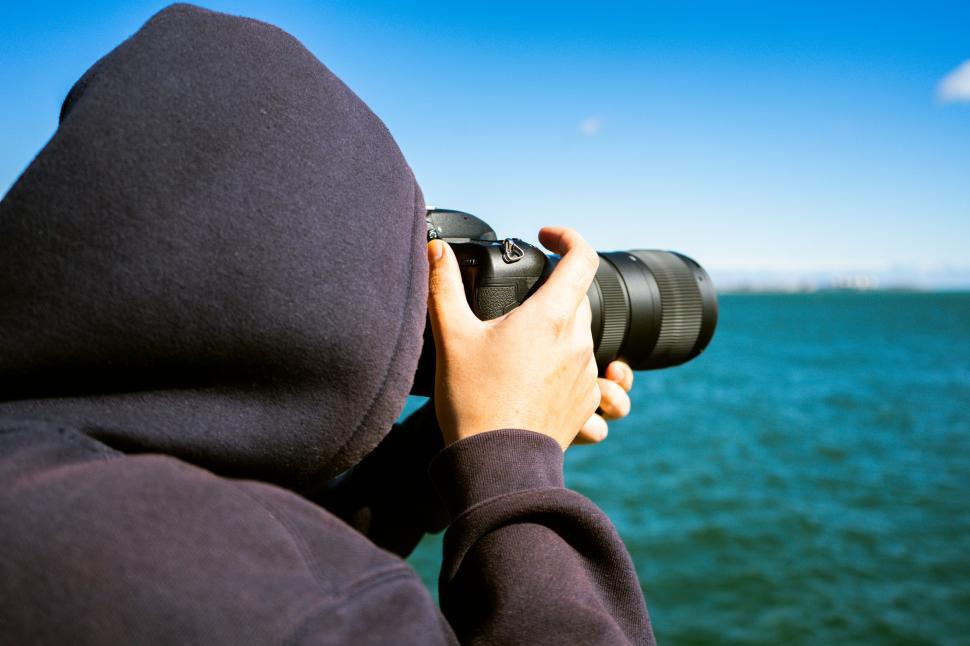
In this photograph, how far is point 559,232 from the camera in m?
1.12

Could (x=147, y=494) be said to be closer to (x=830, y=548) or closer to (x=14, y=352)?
(x=14, y=352)

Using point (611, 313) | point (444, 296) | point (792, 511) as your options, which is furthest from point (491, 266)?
point (792, 511)

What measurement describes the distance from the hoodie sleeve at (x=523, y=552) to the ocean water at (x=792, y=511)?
5.89 meters

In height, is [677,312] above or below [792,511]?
above

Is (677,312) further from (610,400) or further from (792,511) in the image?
(792,511)

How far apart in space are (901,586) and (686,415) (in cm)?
891

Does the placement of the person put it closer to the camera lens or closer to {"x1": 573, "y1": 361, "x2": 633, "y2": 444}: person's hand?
{"x1": 573, "y1": 361, "x2": 633, "y2": 444}: person's hand

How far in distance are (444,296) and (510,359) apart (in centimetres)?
12

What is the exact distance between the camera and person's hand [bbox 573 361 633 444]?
120 cm

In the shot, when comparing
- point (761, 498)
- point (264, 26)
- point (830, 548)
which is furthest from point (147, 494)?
point (761, 498)

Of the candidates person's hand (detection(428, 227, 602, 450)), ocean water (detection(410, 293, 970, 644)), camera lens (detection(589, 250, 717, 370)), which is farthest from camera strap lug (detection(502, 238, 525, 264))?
ocean water (detection(410, 293, 970, 644))

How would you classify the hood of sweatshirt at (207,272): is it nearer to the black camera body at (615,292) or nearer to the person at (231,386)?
the person at (231,386)

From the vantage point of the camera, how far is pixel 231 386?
0.62 meters

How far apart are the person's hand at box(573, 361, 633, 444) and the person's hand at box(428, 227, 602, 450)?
0.22 metres
